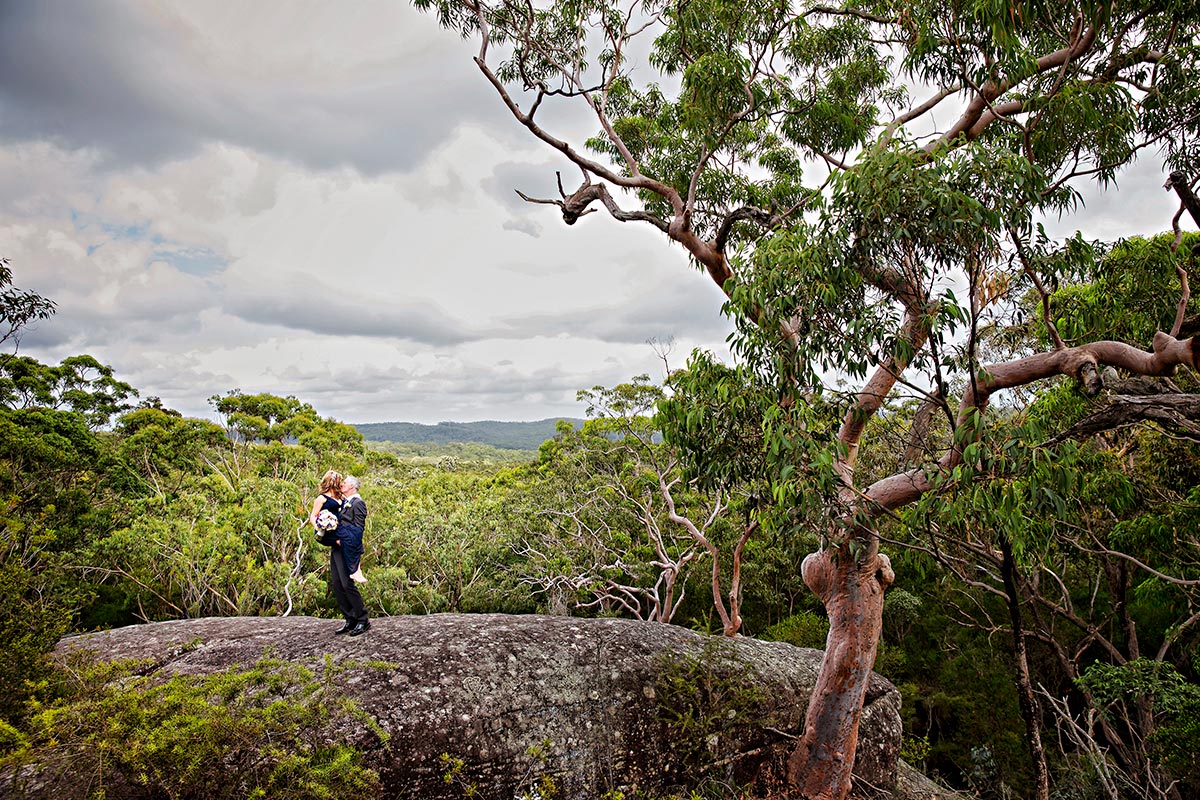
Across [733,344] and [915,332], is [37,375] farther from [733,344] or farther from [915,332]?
[915,332]

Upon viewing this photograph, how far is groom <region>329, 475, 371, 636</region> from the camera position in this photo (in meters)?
A: 5.94

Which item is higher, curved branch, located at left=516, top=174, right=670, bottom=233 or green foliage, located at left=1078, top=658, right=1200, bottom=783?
curved branch, located at left=516, top=174, right=670, bottom=233

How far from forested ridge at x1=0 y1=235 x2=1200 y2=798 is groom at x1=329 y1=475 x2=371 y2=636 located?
1005 millimetres

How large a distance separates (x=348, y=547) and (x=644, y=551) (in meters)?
10.1

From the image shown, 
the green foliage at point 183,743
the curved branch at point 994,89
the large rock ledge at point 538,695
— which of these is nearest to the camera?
the green foliage at point 183,743

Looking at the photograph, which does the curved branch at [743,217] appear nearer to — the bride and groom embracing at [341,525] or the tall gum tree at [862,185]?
the tall gum tree at [862,185]

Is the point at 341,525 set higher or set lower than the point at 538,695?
higher

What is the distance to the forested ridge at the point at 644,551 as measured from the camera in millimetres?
4258

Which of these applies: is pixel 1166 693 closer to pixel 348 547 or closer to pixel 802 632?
pixel 802 632

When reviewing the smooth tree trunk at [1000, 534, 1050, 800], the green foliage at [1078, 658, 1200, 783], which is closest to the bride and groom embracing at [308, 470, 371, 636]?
the smooth tree trunk at [1000, 534, 1050, 800]

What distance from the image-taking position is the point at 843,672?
605 centimetres

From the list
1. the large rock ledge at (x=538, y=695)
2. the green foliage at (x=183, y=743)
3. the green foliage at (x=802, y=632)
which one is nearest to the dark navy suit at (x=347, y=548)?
the large rock ledge at (x=538, y=695)

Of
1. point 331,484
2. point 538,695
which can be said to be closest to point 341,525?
point 331,484

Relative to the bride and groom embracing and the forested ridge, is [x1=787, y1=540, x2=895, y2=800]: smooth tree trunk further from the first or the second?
the bride and groom embracing
